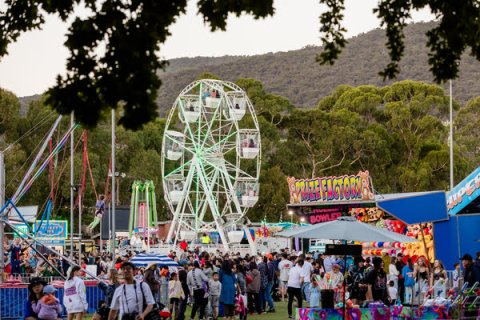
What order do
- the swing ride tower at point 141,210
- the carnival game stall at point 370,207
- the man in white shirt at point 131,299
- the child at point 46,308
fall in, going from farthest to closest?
the swing ride tower at point 141,210 < the carnival game stall at point 370,207 < the child at point 46,308 < the man in white shirt at point 131,299

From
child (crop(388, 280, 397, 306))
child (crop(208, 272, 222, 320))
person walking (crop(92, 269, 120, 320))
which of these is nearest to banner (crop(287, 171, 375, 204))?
child (crop(388, 280, 397, 306))

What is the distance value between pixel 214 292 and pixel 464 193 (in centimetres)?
1170

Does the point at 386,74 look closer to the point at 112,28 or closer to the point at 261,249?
the point at 112,28

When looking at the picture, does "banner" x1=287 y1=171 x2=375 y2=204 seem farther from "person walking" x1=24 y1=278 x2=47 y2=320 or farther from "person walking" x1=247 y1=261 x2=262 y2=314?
"person walking" x1=24 y1=278 x2=47 y2=320

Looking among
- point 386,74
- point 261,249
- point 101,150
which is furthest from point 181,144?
point 386,74

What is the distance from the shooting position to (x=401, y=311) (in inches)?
765

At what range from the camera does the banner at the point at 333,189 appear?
138 feet

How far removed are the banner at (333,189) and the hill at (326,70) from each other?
10044cm

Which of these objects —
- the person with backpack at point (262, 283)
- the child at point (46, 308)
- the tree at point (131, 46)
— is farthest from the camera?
the person with backpack at point (262, 283)

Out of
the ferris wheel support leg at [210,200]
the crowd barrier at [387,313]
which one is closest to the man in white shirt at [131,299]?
the crowd barrier at [387,313]

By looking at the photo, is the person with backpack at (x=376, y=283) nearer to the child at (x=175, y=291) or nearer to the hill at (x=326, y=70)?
the child at (x=175, y=291)

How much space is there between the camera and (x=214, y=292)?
23.5 m

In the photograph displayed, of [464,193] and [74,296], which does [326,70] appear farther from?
[74,296]

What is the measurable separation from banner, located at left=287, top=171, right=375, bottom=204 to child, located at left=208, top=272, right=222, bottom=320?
60.7 ft
